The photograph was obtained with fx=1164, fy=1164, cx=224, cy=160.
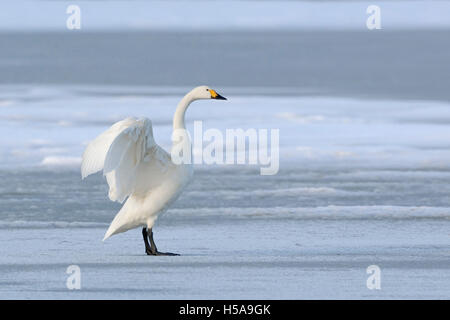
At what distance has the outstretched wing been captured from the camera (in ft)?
26.8

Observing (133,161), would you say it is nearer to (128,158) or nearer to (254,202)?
(128,158)

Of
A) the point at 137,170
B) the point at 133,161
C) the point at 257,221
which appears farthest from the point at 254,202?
the point at 133,161

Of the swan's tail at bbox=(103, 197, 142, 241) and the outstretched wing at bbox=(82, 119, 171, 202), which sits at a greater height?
the outstretched wing at bbox=(82, 119, 171, 202)

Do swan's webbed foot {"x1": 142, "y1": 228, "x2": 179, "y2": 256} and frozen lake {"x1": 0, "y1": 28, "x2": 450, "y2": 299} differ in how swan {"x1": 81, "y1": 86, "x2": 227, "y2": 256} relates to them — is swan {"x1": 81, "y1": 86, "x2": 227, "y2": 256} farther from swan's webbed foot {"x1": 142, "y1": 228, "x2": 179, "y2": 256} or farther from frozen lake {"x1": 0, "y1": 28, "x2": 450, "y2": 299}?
frozen lake {"x1": 0, "y1": 28, "x2": 450, "y2": 299}

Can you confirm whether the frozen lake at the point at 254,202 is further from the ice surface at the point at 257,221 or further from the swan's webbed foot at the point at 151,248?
the swan's webbed foot at the point at 151,248

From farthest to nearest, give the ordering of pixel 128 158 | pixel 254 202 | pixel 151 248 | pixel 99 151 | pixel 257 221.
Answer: pixel 254 202 < pixel 257 221 < pixel 151 248 < pixel 128 158 < pixel 99 151

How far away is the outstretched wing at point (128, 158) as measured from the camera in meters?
8.16

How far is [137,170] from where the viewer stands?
8.70 meters

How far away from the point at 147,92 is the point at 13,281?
1633 centimetres

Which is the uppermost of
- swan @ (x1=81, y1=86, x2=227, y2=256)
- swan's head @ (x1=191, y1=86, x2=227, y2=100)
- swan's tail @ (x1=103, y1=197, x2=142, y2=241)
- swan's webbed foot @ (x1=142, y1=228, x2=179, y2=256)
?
swan's head @ (x1=191, y1=86, x2=227, y2=100)

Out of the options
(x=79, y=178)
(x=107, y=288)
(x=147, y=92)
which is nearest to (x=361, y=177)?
(x=79, y=178)

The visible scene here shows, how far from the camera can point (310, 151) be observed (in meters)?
13.9

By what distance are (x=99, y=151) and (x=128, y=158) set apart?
12.8 inches

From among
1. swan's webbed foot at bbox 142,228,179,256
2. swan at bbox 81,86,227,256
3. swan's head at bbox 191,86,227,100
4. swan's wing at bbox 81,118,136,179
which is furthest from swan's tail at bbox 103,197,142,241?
swan's head at bbox 191,86,227,100
